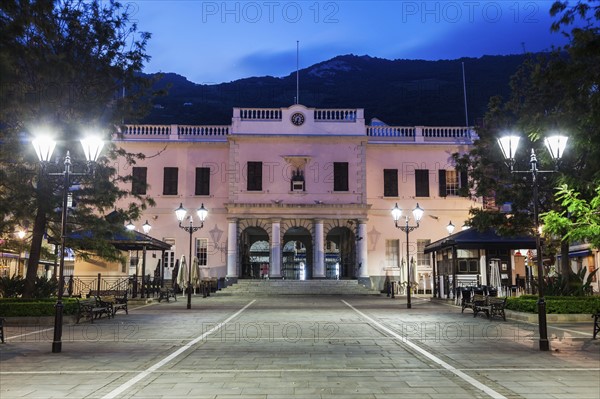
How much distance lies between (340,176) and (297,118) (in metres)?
5.03

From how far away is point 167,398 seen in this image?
658cm

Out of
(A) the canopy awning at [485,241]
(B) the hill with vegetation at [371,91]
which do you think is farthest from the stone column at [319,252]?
(B) the hill with vegetation at [371,91]

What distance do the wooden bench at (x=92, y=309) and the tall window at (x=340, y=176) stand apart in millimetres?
21243

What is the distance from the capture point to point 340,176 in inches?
1436

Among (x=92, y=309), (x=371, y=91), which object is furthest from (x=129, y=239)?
(x=371, y=91)

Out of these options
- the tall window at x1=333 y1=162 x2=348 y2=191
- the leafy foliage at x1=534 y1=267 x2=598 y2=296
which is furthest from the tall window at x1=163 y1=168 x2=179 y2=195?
the leafy foliage at x1=534 y1=267 x2=598 y2=296

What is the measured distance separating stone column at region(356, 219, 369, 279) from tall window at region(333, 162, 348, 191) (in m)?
2.68

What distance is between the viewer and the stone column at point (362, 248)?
3513 centimetres

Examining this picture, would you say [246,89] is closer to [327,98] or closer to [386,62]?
[327,98]

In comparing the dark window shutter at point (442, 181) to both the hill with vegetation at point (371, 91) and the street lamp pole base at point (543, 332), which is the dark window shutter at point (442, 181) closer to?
the street lamp pole base at point (543, 332)

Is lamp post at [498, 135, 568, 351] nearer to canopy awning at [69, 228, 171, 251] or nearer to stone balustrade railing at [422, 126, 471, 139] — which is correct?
canopy awning at [69, 228, 171, 251]

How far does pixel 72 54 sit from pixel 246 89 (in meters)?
103

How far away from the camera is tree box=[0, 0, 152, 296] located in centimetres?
1669

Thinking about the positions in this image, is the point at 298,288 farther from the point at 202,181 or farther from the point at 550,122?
the point at 550,122
